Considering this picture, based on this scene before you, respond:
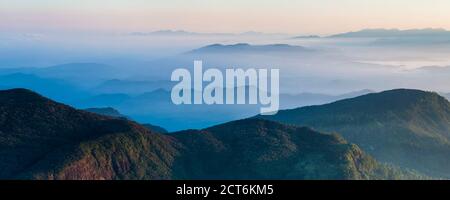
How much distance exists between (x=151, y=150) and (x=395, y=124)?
77.7m

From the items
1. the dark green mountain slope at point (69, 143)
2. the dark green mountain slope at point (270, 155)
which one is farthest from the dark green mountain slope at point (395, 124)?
the dark green mountain slope at point (69, 143)

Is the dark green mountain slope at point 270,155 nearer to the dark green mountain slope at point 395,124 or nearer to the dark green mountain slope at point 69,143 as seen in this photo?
the dark green mountain slope at point 69,143

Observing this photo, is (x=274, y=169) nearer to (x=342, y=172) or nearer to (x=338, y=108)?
(x=342, y=172)

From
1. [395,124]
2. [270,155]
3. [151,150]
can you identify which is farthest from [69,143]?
[395,124]

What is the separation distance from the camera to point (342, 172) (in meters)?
115

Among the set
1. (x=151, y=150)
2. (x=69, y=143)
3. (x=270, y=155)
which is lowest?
(x=270, y=155)

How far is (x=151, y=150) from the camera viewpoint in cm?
11444

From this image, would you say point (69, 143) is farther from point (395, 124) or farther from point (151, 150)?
point (395, 124)

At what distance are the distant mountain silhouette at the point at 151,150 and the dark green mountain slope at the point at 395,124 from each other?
93.8ft

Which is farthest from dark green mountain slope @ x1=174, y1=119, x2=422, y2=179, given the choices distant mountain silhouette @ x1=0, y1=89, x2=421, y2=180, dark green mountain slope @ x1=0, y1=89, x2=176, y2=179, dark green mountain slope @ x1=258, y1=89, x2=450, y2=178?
dark green mountain slope @ x1=258, y1=89, x2=450, y2=178
